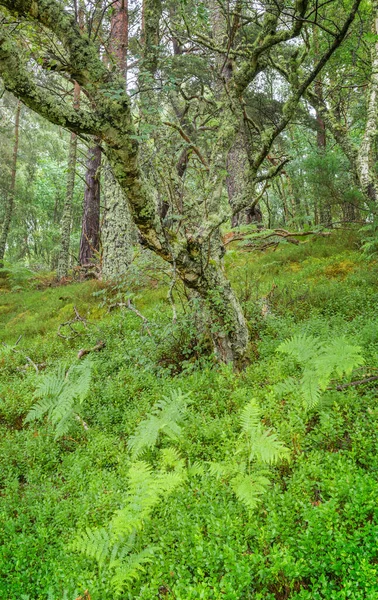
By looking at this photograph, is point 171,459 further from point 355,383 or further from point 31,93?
point 31,93

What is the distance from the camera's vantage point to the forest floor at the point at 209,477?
213 cm

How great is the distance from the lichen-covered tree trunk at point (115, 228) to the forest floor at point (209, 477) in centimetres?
330

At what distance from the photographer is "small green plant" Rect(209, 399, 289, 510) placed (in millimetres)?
2545

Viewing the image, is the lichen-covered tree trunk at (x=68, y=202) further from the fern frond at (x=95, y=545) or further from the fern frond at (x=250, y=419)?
the fern frond at (x=95, y=545)

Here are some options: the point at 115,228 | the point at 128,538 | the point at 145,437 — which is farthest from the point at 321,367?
the point at 115,228

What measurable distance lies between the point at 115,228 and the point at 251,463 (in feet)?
24.0

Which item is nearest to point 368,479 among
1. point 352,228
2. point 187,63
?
point 352,228

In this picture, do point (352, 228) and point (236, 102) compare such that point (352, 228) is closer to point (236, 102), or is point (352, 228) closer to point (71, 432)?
point (236, 102)

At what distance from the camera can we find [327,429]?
3047 mm

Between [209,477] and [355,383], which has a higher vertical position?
[355,383]

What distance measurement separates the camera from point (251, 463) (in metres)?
3.00

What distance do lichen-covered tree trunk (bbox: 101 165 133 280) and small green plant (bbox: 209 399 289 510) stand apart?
6.71 meters

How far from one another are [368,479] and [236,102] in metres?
4.80

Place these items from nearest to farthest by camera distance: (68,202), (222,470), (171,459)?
1. (222,470)
2. (171,459)
3. (68,202)
